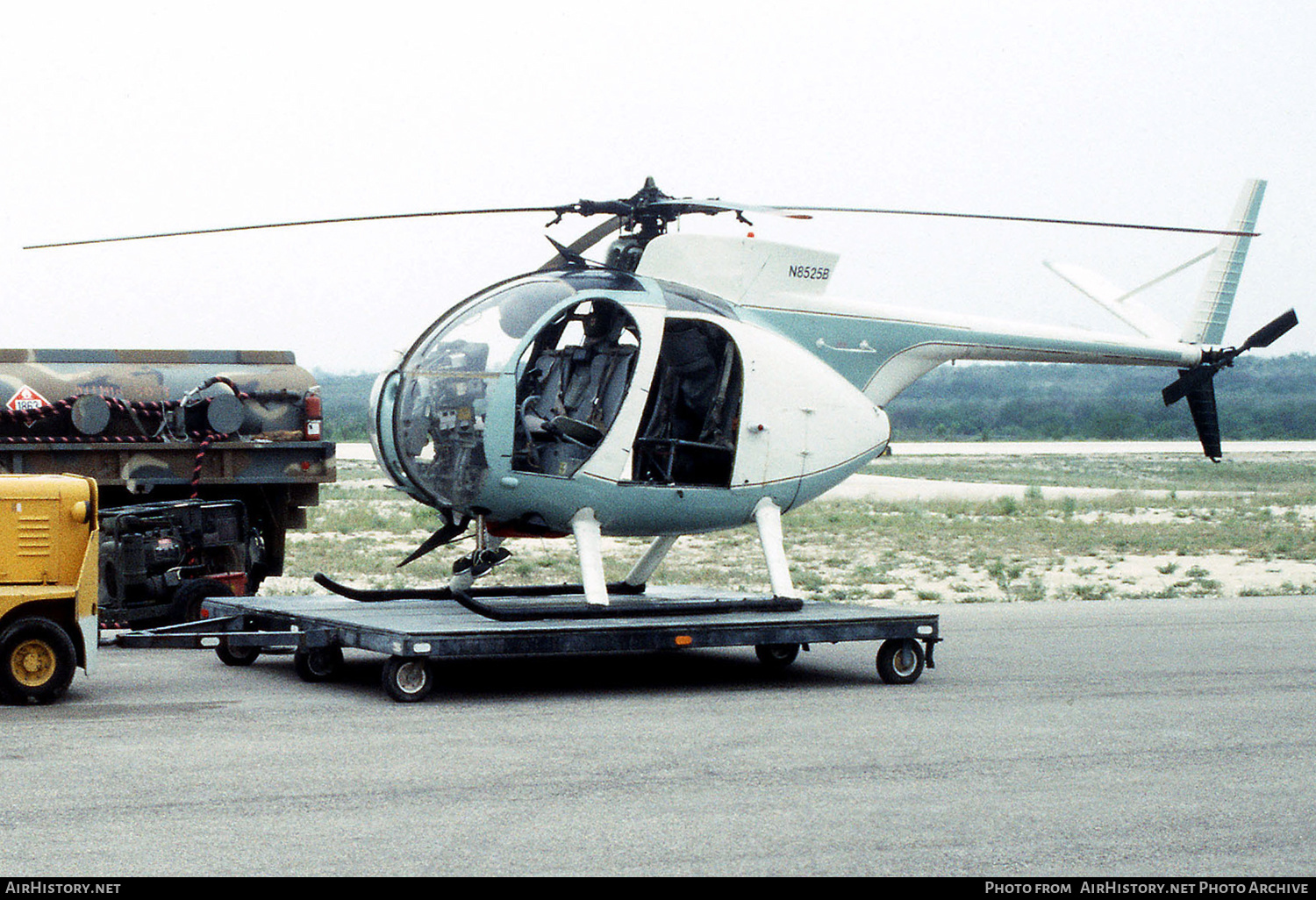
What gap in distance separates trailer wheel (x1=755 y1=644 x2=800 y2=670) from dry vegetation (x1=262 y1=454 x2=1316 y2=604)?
576 cm

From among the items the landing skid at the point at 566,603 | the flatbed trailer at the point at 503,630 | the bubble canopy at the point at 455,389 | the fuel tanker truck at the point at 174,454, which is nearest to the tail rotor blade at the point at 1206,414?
the flatbed trailer at the point at 503,630

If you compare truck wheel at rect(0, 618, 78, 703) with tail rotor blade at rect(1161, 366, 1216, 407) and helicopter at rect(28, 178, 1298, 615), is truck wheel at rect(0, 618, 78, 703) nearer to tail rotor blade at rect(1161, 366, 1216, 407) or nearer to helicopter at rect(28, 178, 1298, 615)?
helicopter at rect(28, 178, 1298, 615)

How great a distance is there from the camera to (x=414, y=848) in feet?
20.7

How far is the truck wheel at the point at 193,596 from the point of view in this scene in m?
13.2

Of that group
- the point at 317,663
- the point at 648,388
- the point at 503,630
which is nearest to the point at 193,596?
the point at 317,663

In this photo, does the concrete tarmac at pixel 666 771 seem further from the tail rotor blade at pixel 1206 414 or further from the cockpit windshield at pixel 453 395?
the tail rotor blade at pixel 1206 414

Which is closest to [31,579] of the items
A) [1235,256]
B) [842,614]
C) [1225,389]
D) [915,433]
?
[842,614]

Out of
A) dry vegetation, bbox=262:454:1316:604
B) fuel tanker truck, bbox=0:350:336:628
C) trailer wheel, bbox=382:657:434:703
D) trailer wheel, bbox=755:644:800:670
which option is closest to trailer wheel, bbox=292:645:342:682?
trailer wheel, bbox=382:657:434:703

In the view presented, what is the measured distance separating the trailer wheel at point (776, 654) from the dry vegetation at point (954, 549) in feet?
18.9

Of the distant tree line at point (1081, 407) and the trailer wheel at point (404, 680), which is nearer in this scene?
the trailer wheel at point (404, 680)

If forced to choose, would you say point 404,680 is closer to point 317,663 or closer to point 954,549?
point 317,663

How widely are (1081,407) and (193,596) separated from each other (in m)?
119

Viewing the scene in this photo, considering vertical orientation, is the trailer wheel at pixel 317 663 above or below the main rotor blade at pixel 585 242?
below

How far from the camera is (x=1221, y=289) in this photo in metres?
15.0
